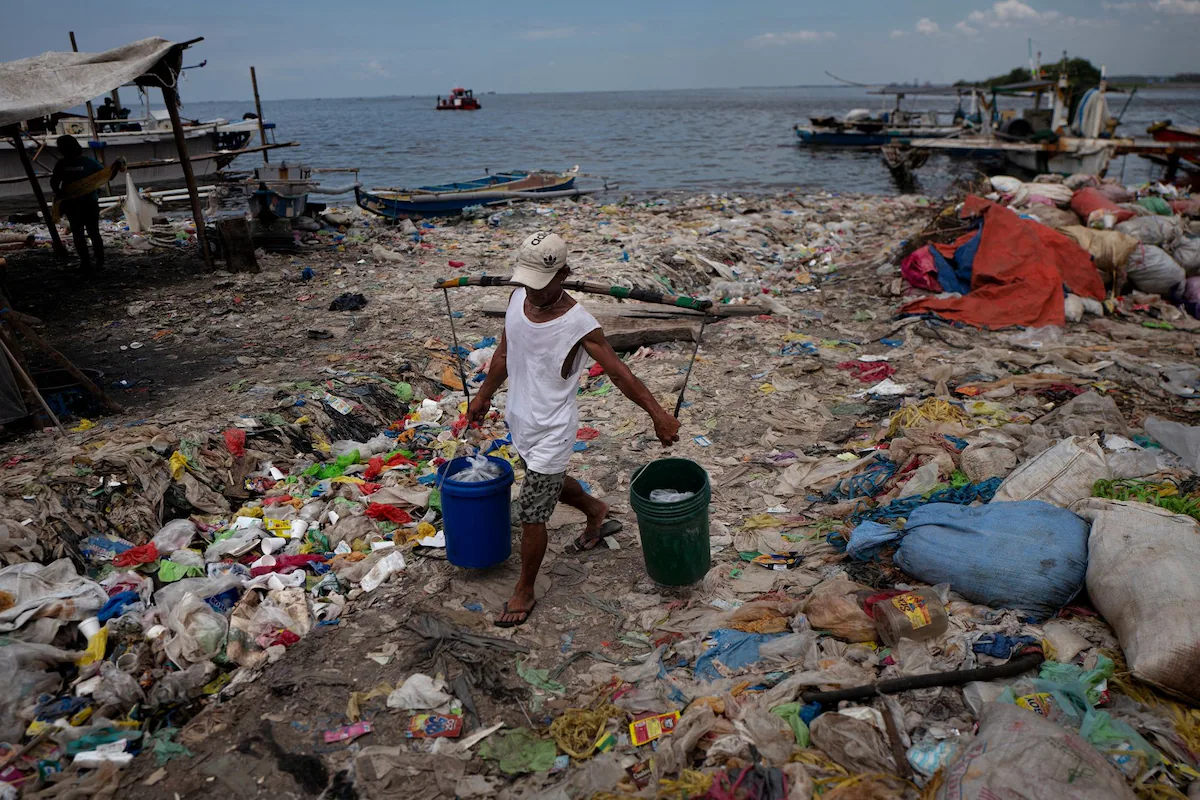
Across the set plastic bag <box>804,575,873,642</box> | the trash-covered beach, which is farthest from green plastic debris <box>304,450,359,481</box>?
plastic bag <box>804,575,873,642</box>

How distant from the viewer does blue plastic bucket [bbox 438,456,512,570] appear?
331 centimetres

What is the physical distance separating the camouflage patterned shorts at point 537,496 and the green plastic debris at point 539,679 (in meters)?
0.59

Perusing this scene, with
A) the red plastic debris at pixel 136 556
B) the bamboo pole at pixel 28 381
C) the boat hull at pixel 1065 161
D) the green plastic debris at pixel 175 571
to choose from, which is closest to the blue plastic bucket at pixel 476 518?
the green plastic debris at pixel 175 571

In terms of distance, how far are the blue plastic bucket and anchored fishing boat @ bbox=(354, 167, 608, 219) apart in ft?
38.4

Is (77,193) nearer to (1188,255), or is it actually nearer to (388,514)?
(388,514)

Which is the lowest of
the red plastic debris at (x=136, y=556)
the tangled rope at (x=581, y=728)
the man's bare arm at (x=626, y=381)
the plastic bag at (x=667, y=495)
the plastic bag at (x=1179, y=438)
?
the tangled rope at (x=581, y=728)

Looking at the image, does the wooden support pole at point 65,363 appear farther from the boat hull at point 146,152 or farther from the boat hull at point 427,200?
the boat hull at point 146,152

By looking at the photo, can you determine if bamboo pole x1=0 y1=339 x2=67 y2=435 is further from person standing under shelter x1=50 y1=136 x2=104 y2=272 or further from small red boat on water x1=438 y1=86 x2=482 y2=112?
small red boat on water x1=438 y1=86 x2=482 y2=112

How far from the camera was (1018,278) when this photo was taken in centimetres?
763

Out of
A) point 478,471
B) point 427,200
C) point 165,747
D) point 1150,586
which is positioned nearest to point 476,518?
point 478,471

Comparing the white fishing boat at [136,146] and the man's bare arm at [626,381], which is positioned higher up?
the white fishing boat at [136,146]

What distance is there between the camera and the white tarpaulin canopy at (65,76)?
652 centimetres

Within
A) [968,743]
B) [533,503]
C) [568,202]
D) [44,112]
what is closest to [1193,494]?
[968,743]

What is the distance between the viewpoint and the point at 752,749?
7.89ft
